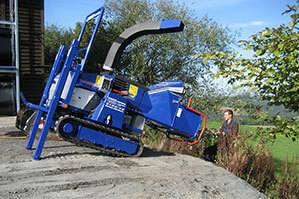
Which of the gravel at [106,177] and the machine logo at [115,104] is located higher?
the machine logo at [115,104]

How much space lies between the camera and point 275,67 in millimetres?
3812

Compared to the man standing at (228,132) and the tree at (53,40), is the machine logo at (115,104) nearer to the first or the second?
the man standing at (228,132)

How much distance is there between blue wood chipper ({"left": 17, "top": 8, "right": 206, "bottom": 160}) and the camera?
6438 mm

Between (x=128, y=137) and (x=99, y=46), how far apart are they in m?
12.2

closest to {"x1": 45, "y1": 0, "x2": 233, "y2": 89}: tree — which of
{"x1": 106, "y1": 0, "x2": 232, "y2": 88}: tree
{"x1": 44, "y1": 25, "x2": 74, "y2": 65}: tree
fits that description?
{"x1": 106, "y1": 0, "x2": 232, "y2": 88}: tree

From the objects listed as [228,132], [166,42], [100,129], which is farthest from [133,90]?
[166,42]

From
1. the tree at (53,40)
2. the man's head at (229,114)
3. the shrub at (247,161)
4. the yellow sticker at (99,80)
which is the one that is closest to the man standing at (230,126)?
the man's head at (229,114)

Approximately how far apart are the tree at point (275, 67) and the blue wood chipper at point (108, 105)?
2816 millimetres

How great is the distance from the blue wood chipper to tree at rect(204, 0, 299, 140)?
2816 mm

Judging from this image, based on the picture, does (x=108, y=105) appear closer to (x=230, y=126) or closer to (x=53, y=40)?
(x=230, y=126)

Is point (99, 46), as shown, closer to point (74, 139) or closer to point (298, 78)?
point (74, 139)

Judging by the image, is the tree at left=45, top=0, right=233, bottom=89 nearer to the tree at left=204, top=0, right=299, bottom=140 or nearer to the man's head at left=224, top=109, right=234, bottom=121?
the man's head at left=224, top=109, right=234, bottom=121

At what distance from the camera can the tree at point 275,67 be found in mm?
3652

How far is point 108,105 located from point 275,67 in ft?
11.6
